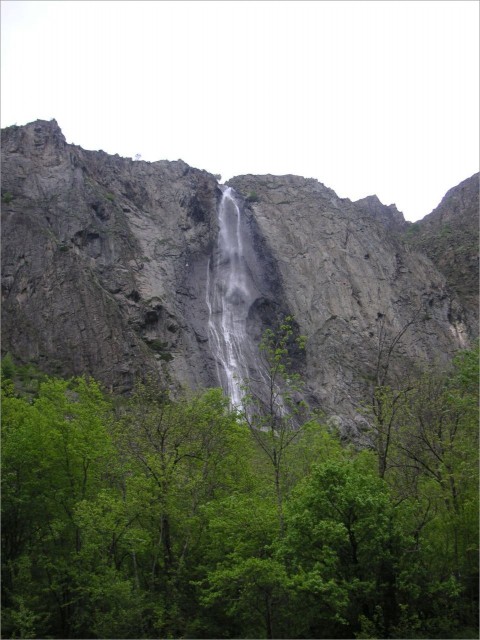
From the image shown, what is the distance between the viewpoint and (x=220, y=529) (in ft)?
57.8

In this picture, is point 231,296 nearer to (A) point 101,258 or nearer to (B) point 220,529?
(A) point 101,258

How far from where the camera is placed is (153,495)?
59.6ft

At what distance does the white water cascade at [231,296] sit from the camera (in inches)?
2440

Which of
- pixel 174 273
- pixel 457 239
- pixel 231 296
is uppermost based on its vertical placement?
pixel 457 239

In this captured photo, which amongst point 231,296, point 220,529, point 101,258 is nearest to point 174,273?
point 231,296

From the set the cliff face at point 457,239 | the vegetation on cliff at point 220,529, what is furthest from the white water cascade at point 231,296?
the vegetation on cliff at point 220,529

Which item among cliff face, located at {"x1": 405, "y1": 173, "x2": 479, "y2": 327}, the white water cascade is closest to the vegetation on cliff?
the white water cascade

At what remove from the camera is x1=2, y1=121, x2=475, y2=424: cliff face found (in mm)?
58156

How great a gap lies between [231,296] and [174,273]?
26.9 feet

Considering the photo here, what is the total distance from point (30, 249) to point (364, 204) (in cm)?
7979

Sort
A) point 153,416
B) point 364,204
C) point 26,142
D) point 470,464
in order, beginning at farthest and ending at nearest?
point 364,204
point 26,142
point 153,416
point 470,464

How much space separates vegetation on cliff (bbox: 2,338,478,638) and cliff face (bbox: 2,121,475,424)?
3506 cm

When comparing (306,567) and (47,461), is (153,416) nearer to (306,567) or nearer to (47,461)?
(47,461)

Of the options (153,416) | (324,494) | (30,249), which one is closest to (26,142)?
(30,249)
